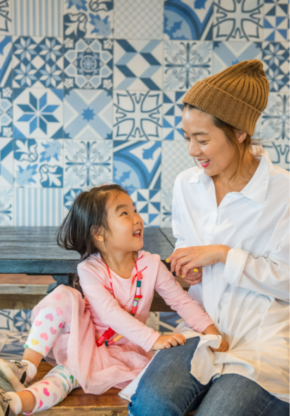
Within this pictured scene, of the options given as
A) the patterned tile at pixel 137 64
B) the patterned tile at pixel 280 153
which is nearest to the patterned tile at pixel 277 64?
the patterned tile at pixel 280 153

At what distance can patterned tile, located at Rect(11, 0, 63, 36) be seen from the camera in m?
2.64

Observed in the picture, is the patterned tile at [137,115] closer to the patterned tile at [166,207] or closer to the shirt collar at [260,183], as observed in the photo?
the patterned tile at [166,207]

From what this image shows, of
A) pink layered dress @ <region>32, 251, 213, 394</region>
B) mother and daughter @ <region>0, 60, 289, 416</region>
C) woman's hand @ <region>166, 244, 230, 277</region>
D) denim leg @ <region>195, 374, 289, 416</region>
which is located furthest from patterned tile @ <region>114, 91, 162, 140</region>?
denim leg @ <region>195, 374, 289, 416</region>

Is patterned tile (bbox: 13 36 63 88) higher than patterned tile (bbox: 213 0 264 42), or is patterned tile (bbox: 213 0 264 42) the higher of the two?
patterned tile (bbox: 213 0 264 42)

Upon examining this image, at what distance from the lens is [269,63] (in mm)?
2785

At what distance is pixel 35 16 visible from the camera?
8.66 feet

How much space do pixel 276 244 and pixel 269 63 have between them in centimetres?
181

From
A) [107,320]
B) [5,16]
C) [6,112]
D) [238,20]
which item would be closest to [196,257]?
[107,320]

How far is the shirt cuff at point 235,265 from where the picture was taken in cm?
136

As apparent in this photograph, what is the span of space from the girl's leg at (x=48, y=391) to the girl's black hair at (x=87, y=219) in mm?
420

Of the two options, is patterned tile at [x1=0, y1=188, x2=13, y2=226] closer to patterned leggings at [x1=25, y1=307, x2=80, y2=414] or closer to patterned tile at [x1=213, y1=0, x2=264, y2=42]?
patterned leggings at [x1=25, y1=307, x2=80, y2=414]

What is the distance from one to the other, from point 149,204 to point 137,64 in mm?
934

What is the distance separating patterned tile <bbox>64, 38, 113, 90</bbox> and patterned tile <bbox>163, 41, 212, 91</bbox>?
1.25 ft

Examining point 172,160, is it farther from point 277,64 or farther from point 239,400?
point 239,400
